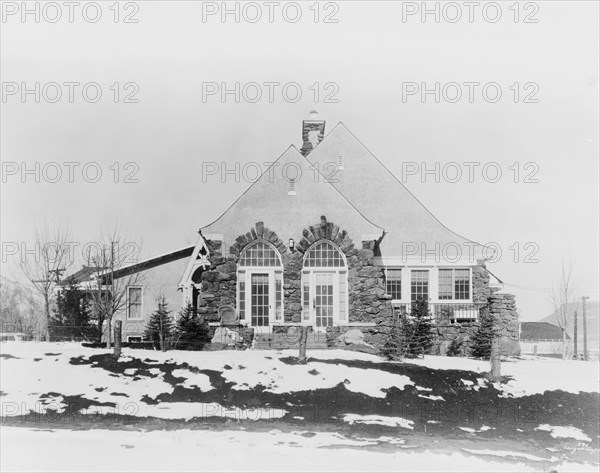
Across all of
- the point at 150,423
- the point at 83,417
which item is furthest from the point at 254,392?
the point at 83,417

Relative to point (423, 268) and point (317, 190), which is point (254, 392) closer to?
point (317, 190)

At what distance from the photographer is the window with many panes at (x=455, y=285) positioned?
1041 inches

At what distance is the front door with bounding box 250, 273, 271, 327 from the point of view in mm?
23281

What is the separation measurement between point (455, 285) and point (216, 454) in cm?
1673

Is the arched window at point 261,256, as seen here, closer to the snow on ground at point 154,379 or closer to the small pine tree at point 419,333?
the snow on ground at point 154,379

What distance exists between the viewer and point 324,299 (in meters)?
23.4

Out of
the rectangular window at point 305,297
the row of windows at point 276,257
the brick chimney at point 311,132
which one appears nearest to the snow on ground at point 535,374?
the rectangular window at point 305,297

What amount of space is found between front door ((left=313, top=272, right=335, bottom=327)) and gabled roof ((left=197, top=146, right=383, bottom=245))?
1.64m

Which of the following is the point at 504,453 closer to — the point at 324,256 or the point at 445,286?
the point at 324,256

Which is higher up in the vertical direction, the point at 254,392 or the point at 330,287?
the point at 330,287

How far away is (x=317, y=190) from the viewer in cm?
2381

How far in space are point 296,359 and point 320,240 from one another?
5.69m

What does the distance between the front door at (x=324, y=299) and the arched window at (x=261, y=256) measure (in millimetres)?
1597

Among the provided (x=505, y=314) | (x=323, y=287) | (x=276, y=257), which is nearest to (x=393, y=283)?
(x=323, y=287)
